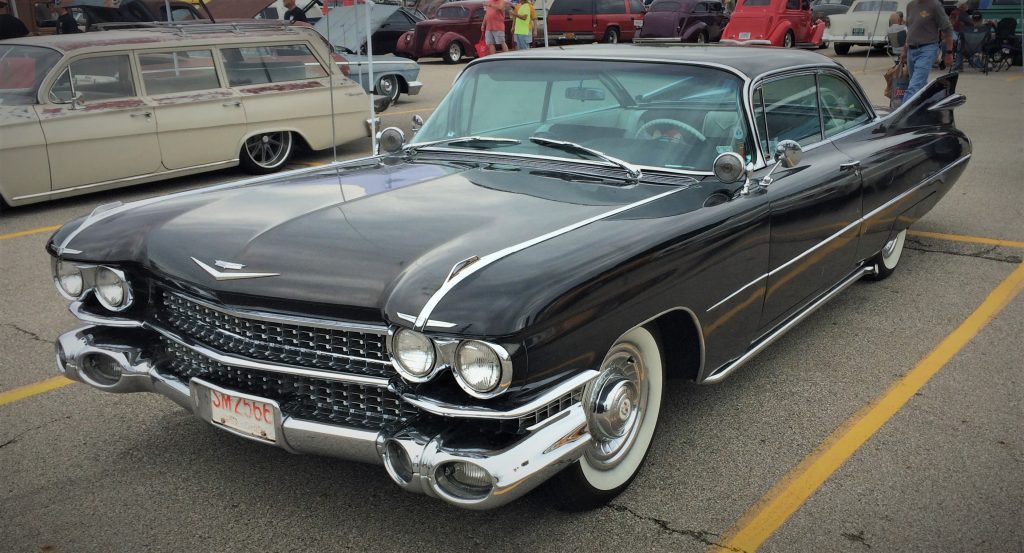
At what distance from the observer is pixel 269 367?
2918 mm

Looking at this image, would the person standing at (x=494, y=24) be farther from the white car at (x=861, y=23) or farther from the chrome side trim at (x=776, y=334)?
the chrome side trim at (x=776, y=334)

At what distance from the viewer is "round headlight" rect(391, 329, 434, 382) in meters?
2.64

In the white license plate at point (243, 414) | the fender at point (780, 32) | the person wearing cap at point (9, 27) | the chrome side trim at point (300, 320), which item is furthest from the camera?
the fender at point (780, 32)

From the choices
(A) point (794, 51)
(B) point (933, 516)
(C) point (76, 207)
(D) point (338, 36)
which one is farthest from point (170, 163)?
(B) point (933, 516)

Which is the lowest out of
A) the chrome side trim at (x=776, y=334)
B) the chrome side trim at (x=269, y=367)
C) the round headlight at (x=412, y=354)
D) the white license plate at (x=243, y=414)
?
the chrome side trim at (x=776, y=334)

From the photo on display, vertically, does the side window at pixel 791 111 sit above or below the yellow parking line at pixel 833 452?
above

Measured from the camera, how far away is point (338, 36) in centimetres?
1255

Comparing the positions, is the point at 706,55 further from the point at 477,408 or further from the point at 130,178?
the point at 130,178

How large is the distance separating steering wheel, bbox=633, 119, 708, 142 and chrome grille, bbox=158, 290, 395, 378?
5.71 feet

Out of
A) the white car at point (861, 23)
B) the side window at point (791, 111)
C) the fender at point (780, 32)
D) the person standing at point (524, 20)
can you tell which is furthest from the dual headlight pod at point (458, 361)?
the white car at point (861, 23)

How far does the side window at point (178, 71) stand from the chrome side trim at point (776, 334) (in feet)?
22.3

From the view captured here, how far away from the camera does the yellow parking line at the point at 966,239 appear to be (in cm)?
675

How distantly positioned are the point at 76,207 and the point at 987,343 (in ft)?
24.8

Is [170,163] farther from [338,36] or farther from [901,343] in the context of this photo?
[901,343]
